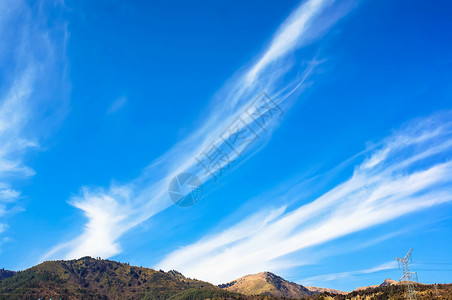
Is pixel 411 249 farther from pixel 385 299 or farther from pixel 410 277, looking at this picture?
pixel 385 299

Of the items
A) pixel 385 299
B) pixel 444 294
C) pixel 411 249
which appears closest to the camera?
pixel 411 249

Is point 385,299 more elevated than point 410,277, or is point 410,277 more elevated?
point 410,277

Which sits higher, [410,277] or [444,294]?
[410,277]

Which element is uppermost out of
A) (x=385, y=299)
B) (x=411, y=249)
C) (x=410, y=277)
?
(x=411, y=249)

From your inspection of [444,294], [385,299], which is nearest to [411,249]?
[444,294]

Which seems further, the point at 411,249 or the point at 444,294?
the point at 444,294

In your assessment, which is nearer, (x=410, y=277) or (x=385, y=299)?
(x=410, y=277)

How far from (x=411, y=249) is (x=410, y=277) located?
10276 millimetres

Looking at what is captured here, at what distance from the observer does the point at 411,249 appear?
8469 centimetres

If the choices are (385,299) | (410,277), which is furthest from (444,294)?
(410,277)

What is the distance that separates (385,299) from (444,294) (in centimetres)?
4315

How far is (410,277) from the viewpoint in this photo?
292 ft

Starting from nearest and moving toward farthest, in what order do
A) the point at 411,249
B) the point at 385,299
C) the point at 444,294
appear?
the point at 411,249 → the point at 444,294 → the point at 385,299

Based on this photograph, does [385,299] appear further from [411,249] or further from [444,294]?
[411,249]
